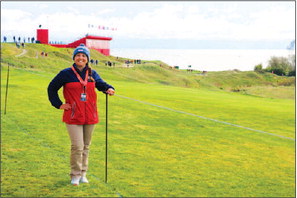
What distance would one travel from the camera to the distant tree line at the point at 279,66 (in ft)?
327

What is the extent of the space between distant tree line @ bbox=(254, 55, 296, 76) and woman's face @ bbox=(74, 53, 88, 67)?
101 m

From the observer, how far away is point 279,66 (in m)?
102

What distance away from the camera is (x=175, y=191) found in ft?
28.3

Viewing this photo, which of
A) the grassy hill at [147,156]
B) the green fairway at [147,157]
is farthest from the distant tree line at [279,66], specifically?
the green fairway at [147,157]

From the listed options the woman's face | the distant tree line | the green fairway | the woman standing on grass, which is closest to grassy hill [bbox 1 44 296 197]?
the green fairway

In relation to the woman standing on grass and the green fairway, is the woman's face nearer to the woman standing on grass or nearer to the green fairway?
the woman standing on grass

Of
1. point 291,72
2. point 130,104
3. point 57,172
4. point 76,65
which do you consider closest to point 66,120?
point 76,65

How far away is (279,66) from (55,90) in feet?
349

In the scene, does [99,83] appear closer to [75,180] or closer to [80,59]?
[80,59]

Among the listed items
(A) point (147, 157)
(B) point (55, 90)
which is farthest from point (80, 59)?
(A) point (147, 157)

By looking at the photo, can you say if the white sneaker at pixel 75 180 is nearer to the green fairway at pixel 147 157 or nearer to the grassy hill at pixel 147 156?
the grassy hill at pixel 147 156

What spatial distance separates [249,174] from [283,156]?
3.43 meters

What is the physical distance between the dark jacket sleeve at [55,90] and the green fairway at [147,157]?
2275mm

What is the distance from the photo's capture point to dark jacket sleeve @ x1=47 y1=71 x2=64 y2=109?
203cm
